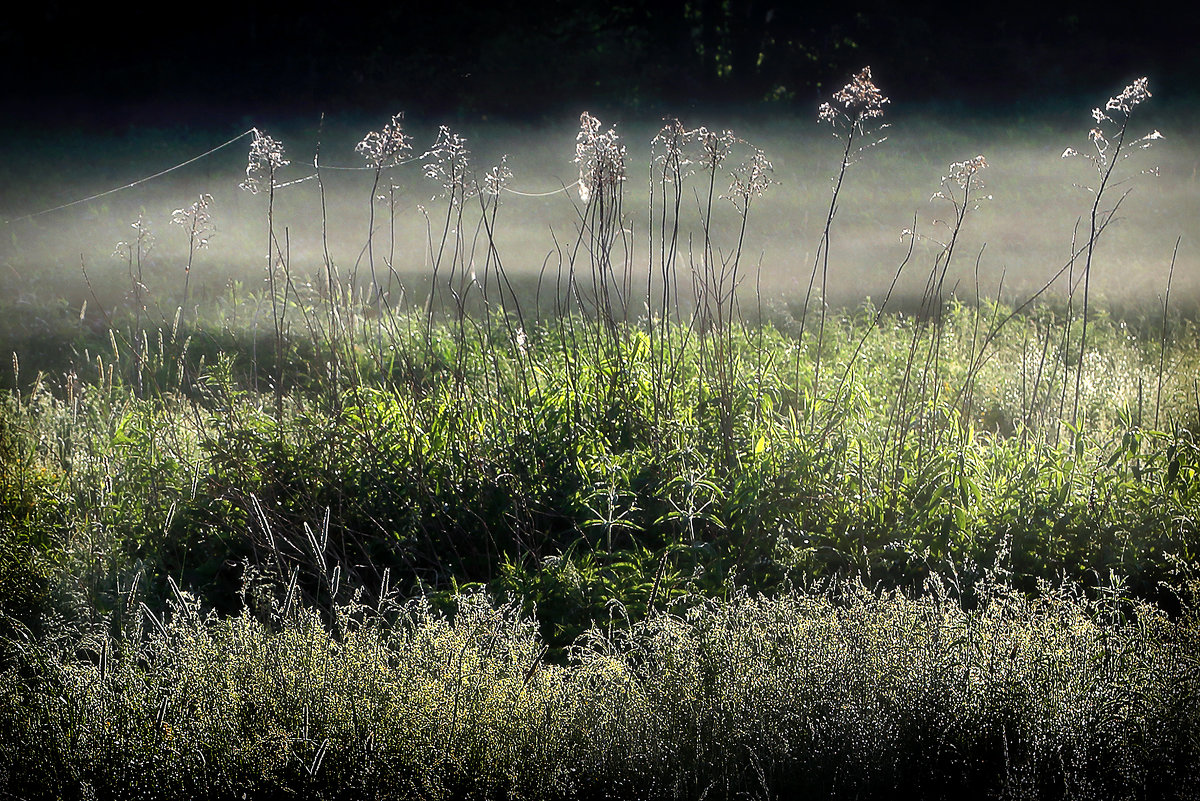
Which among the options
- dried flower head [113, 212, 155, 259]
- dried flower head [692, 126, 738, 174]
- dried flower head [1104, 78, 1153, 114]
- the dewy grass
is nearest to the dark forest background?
dried flower head [113, 212, 155, 259]

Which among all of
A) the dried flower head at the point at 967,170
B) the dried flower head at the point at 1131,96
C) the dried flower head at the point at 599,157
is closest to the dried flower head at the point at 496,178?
the dried flower head at the point at 599,157

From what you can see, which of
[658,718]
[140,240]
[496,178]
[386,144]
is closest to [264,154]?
[386,144]

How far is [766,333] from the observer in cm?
503

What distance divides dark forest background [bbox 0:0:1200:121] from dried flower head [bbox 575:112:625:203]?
15.6ft

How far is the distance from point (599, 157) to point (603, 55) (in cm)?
609

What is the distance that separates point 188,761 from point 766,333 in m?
3.58

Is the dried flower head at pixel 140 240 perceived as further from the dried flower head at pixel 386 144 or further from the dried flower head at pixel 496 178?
the dried flower head at pixel 496 178

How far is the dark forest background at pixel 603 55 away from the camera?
799cm

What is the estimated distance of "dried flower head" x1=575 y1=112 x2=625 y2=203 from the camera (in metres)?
3.71

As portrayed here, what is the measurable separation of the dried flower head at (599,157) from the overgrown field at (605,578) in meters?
0.03

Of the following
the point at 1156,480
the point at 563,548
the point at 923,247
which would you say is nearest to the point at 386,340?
the point at 563,548

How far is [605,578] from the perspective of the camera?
3.10 m

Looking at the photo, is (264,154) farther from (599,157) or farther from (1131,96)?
(1131,96)

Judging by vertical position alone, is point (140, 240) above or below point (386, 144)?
below
